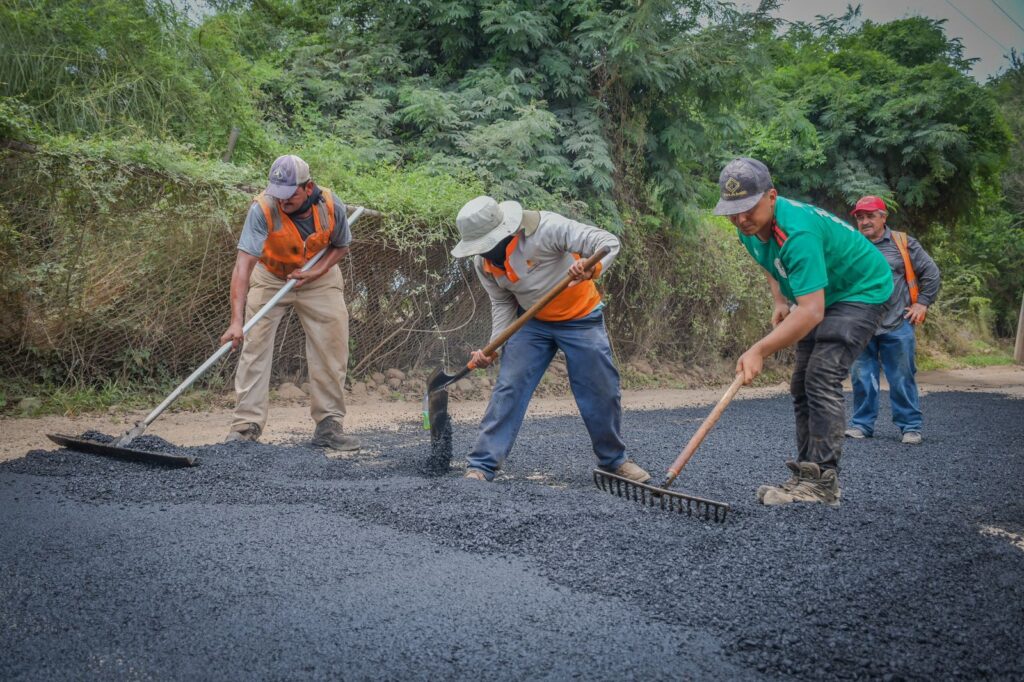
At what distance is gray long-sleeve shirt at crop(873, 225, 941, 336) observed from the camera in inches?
233

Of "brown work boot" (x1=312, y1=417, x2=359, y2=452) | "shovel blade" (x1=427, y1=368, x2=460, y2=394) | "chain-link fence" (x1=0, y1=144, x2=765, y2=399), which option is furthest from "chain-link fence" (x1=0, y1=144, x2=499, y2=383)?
"shovel blade" (x1=427, y1=368, x2=460, y2=394)

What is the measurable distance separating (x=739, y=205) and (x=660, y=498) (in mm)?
1261

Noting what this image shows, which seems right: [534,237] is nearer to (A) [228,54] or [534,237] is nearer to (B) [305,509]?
(B) [305,509]

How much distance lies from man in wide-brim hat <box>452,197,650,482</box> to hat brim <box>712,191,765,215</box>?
64 cm

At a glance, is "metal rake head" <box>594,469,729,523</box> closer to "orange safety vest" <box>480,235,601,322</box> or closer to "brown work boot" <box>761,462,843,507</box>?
"brown work boot" <box>761,462,843,507</box>

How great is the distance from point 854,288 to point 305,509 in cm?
259

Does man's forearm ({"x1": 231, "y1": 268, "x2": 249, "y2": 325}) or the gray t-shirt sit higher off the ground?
the gray t-shirt

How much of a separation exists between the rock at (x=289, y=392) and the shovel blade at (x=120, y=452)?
8.04 ft

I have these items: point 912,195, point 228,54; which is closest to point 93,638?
point 228,54

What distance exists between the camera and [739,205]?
11.1 ft

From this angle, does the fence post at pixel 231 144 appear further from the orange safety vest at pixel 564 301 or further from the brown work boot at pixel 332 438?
the orange safety vest at pixel 564 301

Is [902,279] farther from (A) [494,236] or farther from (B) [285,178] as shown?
(B) [285,178]

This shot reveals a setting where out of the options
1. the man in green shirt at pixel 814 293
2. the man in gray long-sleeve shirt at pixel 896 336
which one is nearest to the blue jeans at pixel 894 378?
the man in gray long-sleeve shirt at pixel 896 336

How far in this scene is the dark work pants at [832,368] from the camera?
143 inches
